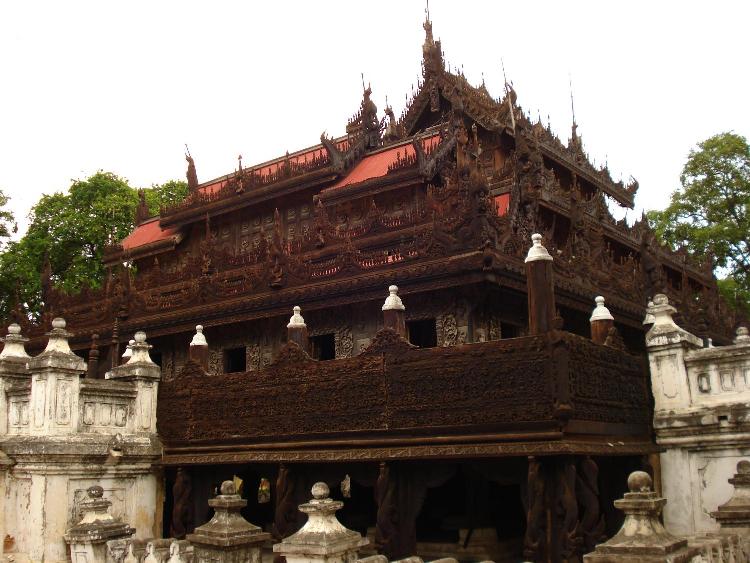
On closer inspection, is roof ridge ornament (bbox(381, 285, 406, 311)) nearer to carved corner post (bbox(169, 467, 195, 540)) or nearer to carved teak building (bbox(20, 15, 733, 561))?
carved teak building (bbox(20, 15, 733, 561))

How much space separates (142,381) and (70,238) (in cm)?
2141

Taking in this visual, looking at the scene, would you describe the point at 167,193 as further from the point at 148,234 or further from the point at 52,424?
the point at 52,424

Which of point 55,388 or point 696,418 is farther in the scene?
point 55,388

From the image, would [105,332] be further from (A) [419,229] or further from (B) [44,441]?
(A) [419,229]

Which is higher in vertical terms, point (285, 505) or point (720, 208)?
point (720, 208)

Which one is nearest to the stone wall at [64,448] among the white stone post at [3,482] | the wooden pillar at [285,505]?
the white stone post at [3,482]

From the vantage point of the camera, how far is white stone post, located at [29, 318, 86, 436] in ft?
40.6

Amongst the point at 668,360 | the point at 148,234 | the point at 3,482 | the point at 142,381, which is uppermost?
the point at 148,234

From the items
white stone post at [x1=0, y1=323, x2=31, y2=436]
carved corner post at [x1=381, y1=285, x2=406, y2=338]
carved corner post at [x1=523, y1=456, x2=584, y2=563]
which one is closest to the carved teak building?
carved corner post at [x1=523, y1=456, x2=584, y2=563]

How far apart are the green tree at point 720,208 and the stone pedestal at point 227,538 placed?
25.1 meters

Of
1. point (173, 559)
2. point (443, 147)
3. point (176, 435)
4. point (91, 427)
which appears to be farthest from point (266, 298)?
point (173, 559)

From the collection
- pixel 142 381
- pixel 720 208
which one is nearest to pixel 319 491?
pixel 142 381

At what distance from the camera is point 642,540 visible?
652cm

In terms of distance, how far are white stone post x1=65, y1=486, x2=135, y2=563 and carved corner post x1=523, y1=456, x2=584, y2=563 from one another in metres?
5.32
